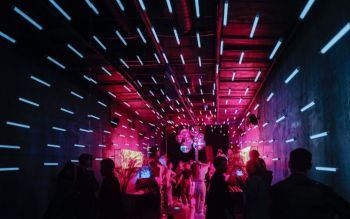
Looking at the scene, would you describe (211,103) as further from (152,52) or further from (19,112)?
(19,112)

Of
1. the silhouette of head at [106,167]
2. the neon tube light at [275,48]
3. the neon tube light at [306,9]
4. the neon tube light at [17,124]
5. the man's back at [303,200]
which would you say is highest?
the neon tube light at [275,48]

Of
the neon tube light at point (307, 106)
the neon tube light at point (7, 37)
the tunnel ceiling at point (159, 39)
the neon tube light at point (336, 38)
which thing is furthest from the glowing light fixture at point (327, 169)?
the neon tube light at point (7, 37)

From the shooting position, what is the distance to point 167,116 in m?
20.8

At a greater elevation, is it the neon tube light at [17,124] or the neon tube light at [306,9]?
the neon tube light at [306,9]

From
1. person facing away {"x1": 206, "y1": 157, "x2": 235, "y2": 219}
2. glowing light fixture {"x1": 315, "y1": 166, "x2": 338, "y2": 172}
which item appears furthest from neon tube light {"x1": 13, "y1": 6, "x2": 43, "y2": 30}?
glowing light fixture {"x1": 315, "y1": 166, "x2": 338, "y2": 172}

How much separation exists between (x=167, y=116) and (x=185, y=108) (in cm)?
327

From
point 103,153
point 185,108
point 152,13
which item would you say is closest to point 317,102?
point 152,13

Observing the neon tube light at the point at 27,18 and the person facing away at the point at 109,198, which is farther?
the neon tube light at the point at 27,18

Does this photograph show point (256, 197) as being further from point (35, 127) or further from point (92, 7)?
point (35, 127)

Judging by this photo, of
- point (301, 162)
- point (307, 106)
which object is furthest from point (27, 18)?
point (301, 162)

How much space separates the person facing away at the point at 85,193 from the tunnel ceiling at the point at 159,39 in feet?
8.99

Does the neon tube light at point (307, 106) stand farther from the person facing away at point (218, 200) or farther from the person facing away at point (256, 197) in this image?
the person facing away at point (218, 200)

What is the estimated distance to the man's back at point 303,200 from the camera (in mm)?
2730

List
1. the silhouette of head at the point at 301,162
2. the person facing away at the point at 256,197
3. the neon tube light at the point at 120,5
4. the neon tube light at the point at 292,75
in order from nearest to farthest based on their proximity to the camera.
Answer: the silhouette of head at the point at 301,162
the person facing away at the point at 256,197
the neon tube light at the point at 120,5
the neon tube light at the point at 292,75
